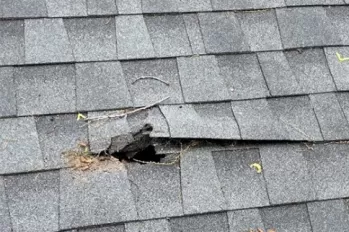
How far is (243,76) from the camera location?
2062 millimetres

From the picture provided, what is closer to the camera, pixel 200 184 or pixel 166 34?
pixel 200 184

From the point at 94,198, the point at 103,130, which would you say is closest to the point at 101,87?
the point at 103,130

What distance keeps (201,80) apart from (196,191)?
43 centimetres

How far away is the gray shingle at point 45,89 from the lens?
1.83m

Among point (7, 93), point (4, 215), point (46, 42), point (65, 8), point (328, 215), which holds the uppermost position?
point (65, 8)

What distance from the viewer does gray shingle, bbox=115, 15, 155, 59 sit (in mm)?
2000

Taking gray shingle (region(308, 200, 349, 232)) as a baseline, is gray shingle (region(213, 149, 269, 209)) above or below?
above

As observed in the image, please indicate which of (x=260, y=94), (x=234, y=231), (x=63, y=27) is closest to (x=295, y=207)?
(x=234, y=231)

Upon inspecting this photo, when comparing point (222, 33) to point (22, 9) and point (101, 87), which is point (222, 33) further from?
point (22, 9)

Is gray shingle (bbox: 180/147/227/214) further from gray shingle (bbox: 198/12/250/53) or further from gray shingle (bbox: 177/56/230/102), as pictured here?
gray shingle (bbox: 198/12/250/53)

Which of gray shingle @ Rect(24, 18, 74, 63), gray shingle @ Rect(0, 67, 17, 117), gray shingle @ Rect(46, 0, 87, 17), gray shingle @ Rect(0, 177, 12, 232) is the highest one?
gray shingle @ Rect(46, 0, 87, 17)

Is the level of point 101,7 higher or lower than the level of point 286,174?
higher

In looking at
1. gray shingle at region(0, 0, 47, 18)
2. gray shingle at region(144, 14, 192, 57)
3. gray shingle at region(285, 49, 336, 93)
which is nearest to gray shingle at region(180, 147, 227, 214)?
gray shingle at region(144, 14, 192, 57)

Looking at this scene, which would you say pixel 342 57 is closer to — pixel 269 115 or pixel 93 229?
pixel 269 115
